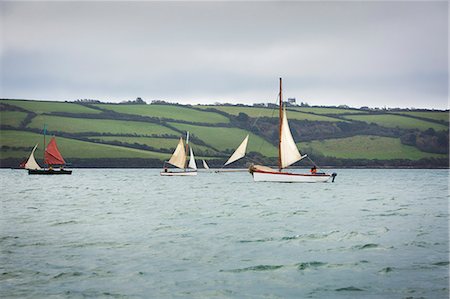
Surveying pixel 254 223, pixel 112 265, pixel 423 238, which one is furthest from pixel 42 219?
pixel 423 238

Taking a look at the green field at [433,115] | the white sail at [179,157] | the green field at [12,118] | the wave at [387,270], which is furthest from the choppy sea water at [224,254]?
the green field at [433,115]

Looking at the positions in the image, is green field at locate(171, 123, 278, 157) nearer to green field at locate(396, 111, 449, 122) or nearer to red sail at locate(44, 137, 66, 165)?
green field at locate(396, 111, 449, 122)

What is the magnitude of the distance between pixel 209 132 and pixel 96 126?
32.6 metres

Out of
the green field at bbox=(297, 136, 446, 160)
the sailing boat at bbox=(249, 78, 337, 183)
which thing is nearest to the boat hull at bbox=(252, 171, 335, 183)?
the sailing boat at bbox=(249, 78, 337, 183)

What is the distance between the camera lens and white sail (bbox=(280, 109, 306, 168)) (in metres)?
75.6

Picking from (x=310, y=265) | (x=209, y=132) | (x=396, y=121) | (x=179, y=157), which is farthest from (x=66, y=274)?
(x=396, y=121)

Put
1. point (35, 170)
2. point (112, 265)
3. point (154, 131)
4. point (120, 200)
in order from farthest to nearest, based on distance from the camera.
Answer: point (154, 131), point (35, 170), point (120, 200), point (112, 265)

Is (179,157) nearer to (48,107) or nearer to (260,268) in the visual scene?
(48,107)

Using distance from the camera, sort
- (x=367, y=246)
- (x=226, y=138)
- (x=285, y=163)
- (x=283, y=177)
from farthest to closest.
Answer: (x=226, y=138) → (x=283, y=177) → (x=285, y=163) → (x=367, y=246)

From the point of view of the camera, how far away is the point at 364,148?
577ft

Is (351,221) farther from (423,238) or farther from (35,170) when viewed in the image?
(35,170)

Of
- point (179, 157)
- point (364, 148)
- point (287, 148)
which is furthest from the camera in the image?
point (364, 148)

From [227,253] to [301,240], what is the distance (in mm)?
4576

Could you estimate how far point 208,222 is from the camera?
1293 inches
